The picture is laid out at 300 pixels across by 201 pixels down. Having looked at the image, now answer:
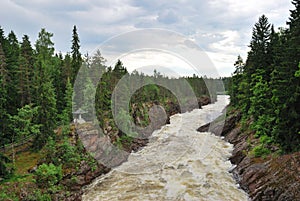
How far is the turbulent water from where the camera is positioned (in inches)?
724

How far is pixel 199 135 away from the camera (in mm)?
38969

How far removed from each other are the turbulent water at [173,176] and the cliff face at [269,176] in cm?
85

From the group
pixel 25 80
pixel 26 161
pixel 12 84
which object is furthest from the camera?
pixel 25 80

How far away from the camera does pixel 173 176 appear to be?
21938 millimetres

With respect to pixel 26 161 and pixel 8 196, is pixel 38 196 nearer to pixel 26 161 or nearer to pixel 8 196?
pixel 8 196

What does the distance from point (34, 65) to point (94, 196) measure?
23727 mm

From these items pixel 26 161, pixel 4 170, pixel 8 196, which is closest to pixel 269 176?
pixel 8 196

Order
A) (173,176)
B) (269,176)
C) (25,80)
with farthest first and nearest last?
(25,80) → (173,176) → (269,176)

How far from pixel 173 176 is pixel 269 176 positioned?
26.2ft

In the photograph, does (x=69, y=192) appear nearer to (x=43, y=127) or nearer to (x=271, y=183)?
(x=43, y=127)

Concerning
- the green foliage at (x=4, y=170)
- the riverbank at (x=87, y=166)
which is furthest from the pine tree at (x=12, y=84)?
the green foliage at (x=4, y=170)

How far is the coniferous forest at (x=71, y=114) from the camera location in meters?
18.2

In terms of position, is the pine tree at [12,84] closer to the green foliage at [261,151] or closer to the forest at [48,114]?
the forest at [48,114]

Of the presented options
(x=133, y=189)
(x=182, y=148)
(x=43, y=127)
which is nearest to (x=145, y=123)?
Result: (x=182, y=148)
